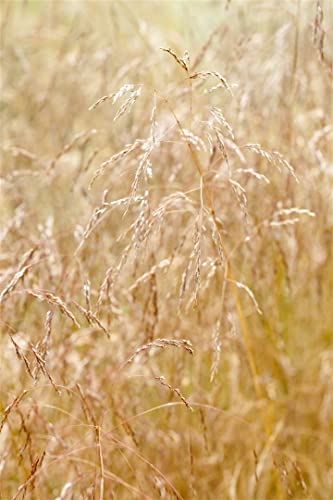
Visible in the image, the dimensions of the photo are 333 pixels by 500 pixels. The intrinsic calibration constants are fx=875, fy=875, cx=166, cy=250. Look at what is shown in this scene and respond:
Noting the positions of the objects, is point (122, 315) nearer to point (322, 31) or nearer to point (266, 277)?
point (266, 277)

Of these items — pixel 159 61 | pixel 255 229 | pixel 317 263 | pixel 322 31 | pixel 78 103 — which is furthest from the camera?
pixel 78 103

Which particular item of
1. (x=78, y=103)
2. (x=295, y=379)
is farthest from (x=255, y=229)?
(x=78, y=103)

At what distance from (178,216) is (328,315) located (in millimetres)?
643

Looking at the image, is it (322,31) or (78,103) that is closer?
(322,31)

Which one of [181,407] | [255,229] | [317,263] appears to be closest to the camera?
[255,229]

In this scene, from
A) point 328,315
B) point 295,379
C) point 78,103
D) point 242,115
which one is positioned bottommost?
point 295,379

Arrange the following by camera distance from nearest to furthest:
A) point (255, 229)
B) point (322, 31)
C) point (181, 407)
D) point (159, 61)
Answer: point (322, 31), point (255, 229), point (181, 407), point (159, 61)

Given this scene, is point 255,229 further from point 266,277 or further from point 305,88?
point 305,88

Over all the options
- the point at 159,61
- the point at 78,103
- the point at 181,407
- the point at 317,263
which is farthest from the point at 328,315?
the point at 78,103

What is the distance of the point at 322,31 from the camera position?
5.79ft

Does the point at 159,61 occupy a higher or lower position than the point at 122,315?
higher

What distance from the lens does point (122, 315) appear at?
211cm

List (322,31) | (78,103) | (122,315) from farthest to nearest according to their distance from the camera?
(78,103)
(122,315)
(322,31)

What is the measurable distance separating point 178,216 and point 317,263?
21.6 inches
